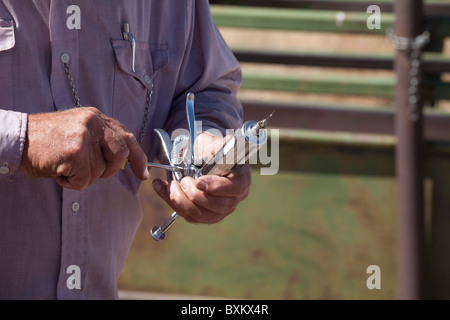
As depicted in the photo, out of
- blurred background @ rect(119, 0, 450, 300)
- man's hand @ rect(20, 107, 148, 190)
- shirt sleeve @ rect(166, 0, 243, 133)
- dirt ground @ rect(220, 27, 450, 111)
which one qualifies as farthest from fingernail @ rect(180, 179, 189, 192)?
dirt ground @ rect(220, 27, 450, 111)

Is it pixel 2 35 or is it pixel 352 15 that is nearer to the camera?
pixel 2 35

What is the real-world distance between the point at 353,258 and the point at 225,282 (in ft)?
2.11

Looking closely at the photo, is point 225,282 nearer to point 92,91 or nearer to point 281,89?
point 281,89

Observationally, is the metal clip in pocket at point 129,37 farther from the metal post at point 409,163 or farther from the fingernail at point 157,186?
the metal post at point 409,163

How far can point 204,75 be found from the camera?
182 cm

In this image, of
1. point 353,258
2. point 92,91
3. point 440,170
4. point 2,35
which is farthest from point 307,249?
point 2,35

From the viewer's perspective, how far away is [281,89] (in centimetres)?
386

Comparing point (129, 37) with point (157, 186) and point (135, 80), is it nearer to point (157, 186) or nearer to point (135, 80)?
point (135, 80)

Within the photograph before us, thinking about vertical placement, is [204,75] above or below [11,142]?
above

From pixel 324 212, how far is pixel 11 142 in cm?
246

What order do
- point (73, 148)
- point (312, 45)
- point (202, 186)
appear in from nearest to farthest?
point (73, 148), point (202, 186), point (312, 45)

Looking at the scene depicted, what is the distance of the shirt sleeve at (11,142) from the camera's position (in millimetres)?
1316

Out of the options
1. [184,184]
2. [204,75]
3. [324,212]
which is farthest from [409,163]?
[184,184]

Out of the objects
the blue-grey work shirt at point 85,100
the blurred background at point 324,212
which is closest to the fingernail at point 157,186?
the blue-grey work shirt at point 85,100
